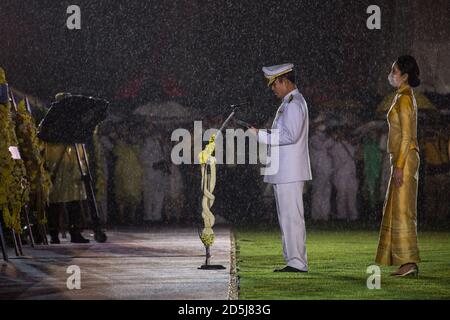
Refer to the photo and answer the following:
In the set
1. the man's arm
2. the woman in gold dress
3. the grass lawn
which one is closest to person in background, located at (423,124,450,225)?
the grass lawn

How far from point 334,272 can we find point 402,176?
4.89ft

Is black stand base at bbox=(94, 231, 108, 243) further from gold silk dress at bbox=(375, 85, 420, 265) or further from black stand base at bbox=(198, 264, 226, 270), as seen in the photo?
gold silk dress at bbox=(375, 85, 420, 265)

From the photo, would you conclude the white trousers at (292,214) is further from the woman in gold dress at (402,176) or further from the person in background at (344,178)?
the person in background at (344,178)

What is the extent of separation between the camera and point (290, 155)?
1159 centimetres

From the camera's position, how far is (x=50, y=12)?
2402 cm

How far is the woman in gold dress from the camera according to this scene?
444 inches

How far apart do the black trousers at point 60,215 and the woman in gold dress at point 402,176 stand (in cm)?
623

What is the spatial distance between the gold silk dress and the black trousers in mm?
6266

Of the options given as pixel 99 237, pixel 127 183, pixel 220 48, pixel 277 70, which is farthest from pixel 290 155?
pixel 220 48

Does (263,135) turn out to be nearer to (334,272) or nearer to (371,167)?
(334,272)

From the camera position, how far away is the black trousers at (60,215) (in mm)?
16625

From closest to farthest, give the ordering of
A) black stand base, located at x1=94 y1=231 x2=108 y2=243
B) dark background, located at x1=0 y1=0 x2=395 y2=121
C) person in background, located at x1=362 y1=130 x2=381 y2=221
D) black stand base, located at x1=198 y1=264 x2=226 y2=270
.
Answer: black stand base, located at x1=198 y1=264 x2=226 y2=270, black stand base, located at x1=94 y1=231 x2=108 y2=243, person in background, located at x1=362 y1=130 x2=381 y2=221, dark background, located at x1=0 y1=0 x2=395 y2=121
